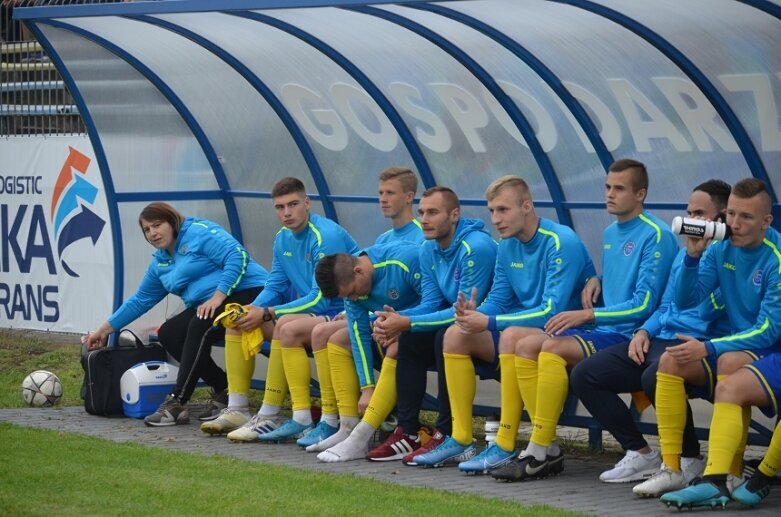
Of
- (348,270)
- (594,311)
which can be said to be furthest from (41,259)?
(594,311)

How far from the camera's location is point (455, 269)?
804 centimetres

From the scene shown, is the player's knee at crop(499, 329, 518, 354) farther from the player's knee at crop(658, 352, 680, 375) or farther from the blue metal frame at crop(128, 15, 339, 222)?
the blue metal frame at crop(128, 15, 339, 222)

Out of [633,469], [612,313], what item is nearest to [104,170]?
[612,313]

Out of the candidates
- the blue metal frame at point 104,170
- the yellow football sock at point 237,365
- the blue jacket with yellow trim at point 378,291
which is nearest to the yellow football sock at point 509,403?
the blue jacket with yellow trim at point 378,291

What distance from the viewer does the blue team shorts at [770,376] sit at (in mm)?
6363

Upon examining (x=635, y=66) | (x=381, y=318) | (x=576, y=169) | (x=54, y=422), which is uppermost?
(x=635, y=66)

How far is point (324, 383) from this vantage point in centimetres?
855

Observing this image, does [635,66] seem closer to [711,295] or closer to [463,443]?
[711,295]

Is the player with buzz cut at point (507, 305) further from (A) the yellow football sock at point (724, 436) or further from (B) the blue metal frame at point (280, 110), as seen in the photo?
(B) the blue metal frame at point (280, 110)

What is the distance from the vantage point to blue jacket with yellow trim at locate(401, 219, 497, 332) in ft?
26.2

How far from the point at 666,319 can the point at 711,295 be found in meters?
0.26

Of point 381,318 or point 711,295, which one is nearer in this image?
point 711,295

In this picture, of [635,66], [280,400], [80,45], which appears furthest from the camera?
→ [80,45]

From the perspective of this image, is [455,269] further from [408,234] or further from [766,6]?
[766,6]
